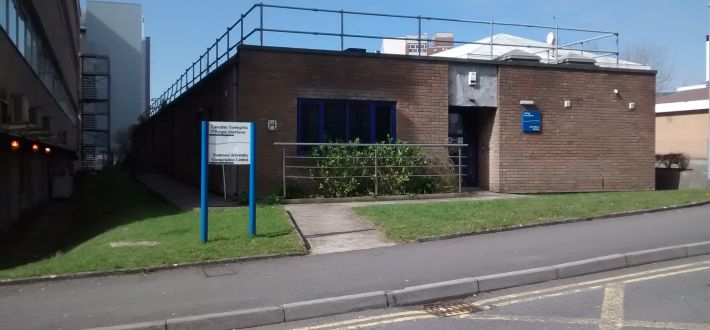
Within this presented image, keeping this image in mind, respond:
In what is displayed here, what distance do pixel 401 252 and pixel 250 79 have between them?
6672 millimetres

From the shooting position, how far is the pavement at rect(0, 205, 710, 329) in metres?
6.39

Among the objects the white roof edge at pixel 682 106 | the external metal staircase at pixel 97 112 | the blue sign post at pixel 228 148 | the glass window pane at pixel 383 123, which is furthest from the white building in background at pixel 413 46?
the external metal staircase at pixel 97 112

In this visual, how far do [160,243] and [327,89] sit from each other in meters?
6.59

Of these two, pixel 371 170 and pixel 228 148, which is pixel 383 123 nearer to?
pixel 371 170

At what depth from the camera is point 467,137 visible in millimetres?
17453

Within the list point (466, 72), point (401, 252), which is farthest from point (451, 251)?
point (466, 72)

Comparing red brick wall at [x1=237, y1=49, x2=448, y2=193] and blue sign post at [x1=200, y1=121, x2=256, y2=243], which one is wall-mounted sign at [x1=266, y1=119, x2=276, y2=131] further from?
blue sign post at [x1=200, y1=121, x2=256, y2=243]

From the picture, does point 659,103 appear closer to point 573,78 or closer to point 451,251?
point 573,78

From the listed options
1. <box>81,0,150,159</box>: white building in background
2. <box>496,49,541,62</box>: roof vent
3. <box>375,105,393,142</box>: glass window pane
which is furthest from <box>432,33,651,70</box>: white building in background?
<box>81,0,150,159</box>: white building in background

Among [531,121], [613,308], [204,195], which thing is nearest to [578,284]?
[613,308]

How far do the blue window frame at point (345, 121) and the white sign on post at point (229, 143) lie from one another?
15.2ft

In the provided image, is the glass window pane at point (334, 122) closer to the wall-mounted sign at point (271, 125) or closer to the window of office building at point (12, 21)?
the wall-mounted sign at point (271, 125)

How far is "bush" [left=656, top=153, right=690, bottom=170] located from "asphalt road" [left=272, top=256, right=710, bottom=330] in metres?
12.9

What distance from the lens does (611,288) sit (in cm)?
710
